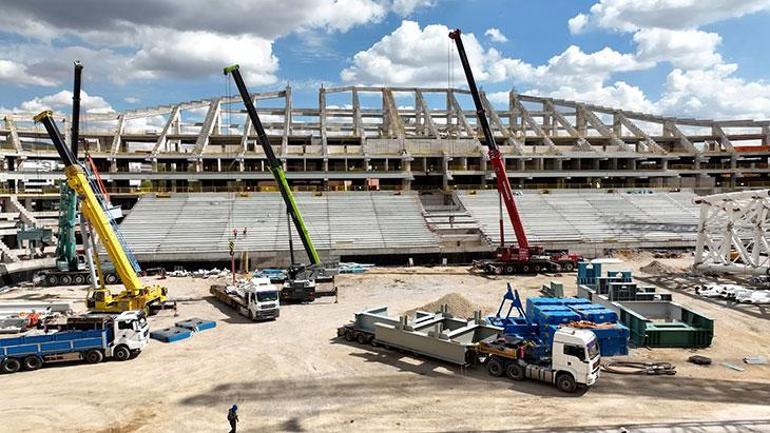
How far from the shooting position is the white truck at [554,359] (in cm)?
1455

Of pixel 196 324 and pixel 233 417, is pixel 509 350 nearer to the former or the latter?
pixel 233 417

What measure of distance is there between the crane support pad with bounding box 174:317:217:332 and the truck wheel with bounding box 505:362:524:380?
14.2 metres

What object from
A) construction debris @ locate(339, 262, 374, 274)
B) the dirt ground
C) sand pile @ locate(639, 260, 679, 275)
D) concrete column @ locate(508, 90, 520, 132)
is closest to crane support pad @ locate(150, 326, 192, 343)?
the dirt ground

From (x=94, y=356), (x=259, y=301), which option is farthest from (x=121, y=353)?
(x=259, y=301)

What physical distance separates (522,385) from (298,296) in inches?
Result: 594

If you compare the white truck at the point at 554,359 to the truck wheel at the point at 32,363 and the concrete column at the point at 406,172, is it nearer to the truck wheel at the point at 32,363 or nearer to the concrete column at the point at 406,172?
the truck wheel at the point at 32,363

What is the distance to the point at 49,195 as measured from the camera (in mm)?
50688

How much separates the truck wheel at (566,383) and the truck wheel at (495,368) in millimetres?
1904

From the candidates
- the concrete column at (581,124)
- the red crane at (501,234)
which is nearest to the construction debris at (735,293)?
the red crane at (501,234)

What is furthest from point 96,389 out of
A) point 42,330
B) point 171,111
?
point 171,111

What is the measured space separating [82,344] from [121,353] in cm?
138

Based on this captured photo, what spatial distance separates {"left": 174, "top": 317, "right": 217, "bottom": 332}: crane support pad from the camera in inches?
868

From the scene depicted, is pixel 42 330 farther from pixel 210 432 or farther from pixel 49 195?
pixel 49 195

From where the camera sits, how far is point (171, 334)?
2081cm
